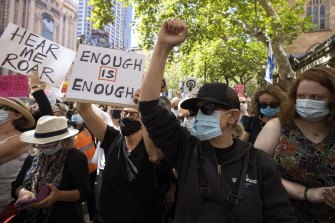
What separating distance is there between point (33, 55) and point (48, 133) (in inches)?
59.3

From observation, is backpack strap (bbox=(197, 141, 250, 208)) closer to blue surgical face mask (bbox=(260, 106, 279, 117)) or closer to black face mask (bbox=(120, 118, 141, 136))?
black face mask (bbox=(120, 118, 141, 136))

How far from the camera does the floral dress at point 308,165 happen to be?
91.1 inches

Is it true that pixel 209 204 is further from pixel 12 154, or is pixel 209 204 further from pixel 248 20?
pixel 248 20

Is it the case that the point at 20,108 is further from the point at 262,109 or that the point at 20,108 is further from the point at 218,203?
the point at 262,109

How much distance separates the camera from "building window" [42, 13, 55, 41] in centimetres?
5297

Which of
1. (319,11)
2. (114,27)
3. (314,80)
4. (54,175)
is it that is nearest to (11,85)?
(54,175)

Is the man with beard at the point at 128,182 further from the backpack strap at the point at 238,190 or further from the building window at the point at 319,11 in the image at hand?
the building window at the point at 319,11

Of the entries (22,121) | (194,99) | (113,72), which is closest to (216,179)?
(194,99)

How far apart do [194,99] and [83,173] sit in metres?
1.42

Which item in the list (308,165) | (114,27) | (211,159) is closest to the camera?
(211,159)

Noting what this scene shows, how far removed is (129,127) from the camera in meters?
2.97

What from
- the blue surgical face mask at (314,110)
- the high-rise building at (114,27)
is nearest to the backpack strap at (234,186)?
the blue surgical face mask at (314,110)

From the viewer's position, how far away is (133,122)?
304cm

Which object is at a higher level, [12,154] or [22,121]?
[22,121]
